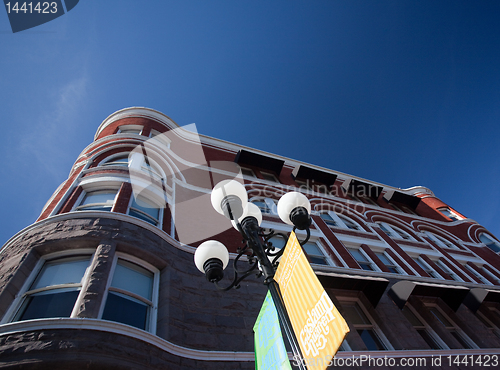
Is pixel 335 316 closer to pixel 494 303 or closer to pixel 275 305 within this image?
pixel 275 305

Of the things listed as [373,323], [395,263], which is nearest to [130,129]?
[373,323]

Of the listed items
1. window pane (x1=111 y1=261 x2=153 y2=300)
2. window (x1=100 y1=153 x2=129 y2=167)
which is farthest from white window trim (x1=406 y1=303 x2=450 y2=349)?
window (x1=100 y1=153 x2=129 y2=167)

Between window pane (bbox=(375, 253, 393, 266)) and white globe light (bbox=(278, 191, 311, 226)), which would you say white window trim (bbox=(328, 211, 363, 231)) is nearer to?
window pane (bbox=(375, 253, 393, 266))

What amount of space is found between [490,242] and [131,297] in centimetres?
2689

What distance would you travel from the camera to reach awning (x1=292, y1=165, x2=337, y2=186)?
2166 centimetres

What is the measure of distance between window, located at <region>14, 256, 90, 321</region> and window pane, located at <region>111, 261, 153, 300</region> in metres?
0.72

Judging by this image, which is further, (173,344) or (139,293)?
(139,293)

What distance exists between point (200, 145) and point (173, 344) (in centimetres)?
1451

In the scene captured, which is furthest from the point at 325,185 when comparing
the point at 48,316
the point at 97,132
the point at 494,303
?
the point at 48,316

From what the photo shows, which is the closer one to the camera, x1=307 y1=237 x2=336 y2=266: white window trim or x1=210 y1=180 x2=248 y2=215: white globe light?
x1=210 y1=180 x2=248 y2=215: white globe light

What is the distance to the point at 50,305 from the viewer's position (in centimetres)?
634

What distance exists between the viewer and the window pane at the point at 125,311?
6543 mm

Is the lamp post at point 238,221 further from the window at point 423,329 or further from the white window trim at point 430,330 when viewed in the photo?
the white window trim at point 430,330

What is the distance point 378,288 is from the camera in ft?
34.4
